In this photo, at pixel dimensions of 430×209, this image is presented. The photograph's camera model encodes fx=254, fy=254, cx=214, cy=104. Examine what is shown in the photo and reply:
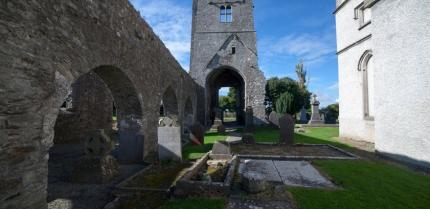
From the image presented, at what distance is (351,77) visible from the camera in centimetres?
1420

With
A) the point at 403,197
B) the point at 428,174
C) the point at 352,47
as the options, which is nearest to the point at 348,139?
the point at 352,47

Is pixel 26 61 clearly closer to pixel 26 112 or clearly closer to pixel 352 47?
pixel 26 112

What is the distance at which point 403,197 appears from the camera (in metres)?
4.61

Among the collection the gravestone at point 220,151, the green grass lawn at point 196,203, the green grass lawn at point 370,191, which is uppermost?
the gravestone at point 220,151

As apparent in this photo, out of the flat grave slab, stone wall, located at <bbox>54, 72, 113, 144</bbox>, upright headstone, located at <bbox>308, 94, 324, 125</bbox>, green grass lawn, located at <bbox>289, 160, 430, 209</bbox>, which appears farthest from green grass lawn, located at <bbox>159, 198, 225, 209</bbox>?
upright headstone, located at <bbox>308, 94, 324, 125</bbox>

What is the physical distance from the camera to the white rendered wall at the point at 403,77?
7.12 meters

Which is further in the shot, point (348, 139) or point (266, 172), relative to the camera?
point (348, 139)

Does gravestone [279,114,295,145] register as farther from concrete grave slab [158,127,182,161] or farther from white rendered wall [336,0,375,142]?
concrete grave slab [158,127,182,161]

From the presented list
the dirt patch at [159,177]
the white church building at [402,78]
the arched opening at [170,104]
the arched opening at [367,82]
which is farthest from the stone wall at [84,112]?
the arched opening at [367,82]

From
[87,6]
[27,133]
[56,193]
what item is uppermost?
[87,6]

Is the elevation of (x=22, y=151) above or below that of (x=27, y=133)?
below

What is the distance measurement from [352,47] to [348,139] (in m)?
5.10

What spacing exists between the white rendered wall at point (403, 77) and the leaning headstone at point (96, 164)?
8499 mm

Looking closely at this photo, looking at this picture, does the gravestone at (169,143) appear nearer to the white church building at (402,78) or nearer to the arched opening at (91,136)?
the arched opening at (91,136)
